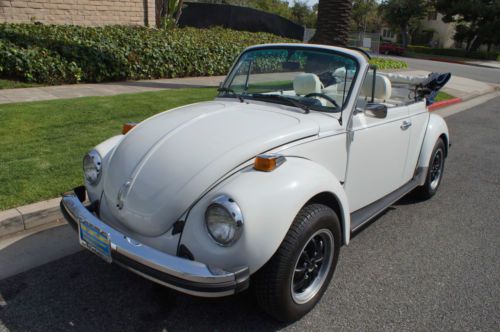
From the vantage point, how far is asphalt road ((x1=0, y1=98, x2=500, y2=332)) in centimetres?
272

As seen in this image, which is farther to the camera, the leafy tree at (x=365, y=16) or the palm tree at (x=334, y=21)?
the leafy tree at (x=365, y=16)

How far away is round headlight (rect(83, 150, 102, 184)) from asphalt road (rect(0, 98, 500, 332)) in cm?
70

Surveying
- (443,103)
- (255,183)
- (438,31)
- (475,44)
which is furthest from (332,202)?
(438,31)

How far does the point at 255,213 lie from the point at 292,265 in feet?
1.40

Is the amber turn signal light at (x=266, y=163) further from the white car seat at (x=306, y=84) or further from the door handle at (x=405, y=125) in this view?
the door handle at (x=405, y=125)

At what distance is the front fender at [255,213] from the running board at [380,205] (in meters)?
0.91

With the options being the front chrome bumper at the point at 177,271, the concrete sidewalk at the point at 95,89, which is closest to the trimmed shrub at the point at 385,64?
the concrete sidewalk at the point at 95,89

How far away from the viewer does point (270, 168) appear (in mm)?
2574

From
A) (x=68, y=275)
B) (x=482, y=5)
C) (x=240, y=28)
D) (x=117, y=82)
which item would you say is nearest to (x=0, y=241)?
(x=68, y=275)

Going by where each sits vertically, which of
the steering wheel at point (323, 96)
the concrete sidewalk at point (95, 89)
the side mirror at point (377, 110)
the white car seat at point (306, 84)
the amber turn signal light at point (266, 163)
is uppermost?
the white car seat at point (306, 84)

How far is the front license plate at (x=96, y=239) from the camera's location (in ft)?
8.23

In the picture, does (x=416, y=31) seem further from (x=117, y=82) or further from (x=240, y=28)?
(x=117, y=82)

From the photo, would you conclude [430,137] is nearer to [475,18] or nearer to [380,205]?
[380,205]

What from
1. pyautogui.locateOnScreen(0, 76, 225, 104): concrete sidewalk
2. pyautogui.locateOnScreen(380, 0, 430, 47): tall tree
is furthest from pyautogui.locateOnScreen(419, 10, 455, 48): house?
pyautogui.locateOnScreen(0, 76, 225, 104): concrete sidewalk
